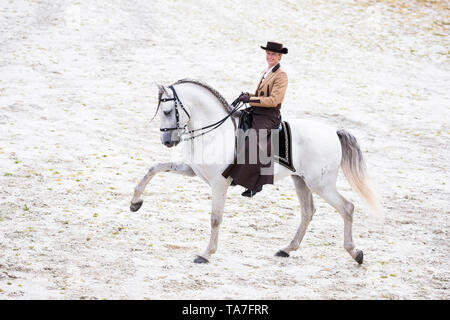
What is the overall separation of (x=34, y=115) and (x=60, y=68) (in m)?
4.75

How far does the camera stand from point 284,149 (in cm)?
886

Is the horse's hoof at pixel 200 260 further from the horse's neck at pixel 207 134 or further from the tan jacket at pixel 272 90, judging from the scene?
the tan jacket at pixel 272 90

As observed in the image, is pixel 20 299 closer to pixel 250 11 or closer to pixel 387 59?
pixel 387 59

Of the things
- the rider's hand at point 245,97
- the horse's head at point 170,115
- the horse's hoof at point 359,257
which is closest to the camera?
the horse's head at point 170,115

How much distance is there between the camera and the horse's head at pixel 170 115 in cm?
815

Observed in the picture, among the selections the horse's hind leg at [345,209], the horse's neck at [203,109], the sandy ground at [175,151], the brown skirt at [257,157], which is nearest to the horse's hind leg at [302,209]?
the sandy ground at [175,151]

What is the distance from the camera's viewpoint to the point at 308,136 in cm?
906

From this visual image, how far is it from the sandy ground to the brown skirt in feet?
4.75

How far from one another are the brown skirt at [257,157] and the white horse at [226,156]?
6.1 inches

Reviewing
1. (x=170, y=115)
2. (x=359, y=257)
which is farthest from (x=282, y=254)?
(x=170, y=115)

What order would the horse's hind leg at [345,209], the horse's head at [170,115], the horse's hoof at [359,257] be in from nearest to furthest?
the horse's head at [170,115] → the horse's hind leg at [345,209] → the horse's hoof at [359,257]

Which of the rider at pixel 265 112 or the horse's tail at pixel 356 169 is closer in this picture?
the rider at pixel 265 112

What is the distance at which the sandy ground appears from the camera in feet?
28.5

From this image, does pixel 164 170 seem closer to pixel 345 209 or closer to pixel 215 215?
pixel 215 215
